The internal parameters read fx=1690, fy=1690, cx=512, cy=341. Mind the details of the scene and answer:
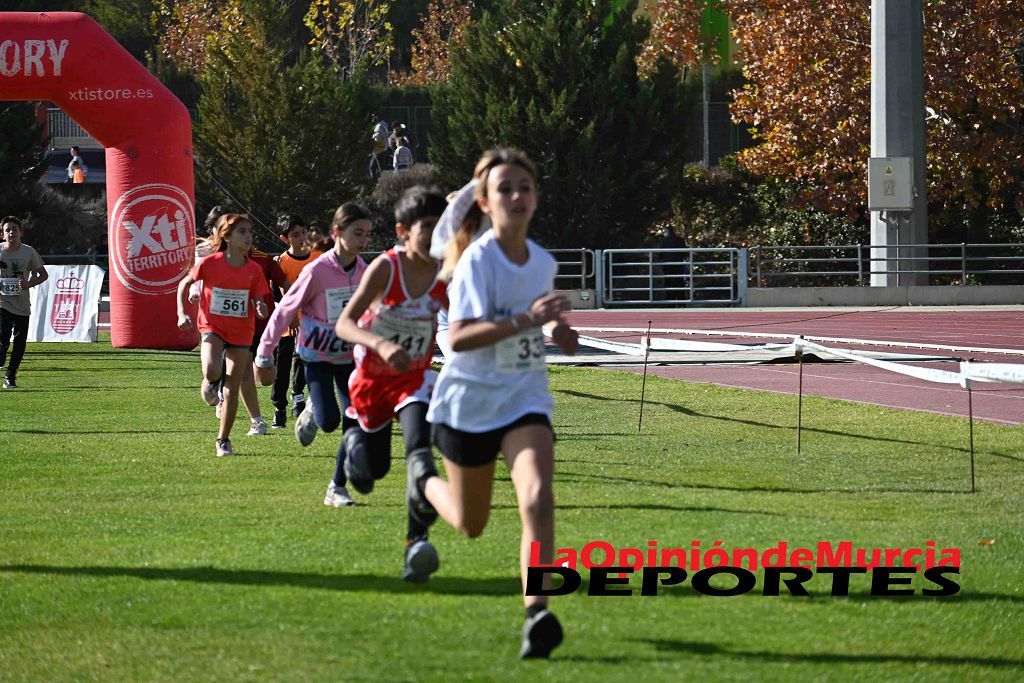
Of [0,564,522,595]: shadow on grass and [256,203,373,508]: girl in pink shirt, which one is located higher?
[256,203,373,508]: girl in pink shirt

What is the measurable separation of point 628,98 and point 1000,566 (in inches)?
1220

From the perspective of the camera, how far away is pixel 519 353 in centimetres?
580

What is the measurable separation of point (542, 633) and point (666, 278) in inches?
1235

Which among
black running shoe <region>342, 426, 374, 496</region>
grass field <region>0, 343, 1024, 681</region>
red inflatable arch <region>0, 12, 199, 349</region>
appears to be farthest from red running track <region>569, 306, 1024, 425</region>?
black running shoe <region>342, 426, 374, 496</region>

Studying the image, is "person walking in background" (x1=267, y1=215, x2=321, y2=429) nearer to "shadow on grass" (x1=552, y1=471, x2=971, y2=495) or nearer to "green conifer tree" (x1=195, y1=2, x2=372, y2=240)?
"shadow on grass" (x1=552, y1=471, x2=971, y2=495)

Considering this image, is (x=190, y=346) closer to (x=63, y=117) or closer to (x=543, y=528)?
(x=543, y=528)

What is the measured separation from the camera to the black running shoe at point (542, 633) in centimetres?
550

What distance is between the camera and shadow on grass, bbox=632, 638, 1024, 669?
5.66m

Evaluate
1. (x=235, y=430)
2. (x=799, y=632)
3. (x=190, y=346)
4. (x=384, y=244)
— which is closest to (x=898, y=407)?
(x=235, y=430)

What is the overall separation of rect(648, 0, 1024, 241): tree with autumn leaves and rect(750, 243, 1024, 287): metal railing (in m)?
1.60

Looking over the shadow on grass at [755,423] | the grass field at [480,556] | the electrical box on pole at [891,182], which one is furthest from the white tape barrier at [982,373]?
the electrical box on pole at [891,182]

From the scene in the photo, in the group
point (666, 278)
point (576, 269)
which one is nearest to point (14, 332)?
point (576, 269)

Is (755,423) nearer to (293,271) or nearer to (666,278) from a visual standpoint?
(293,271)

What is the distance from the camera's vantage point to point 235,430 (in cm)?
1424
